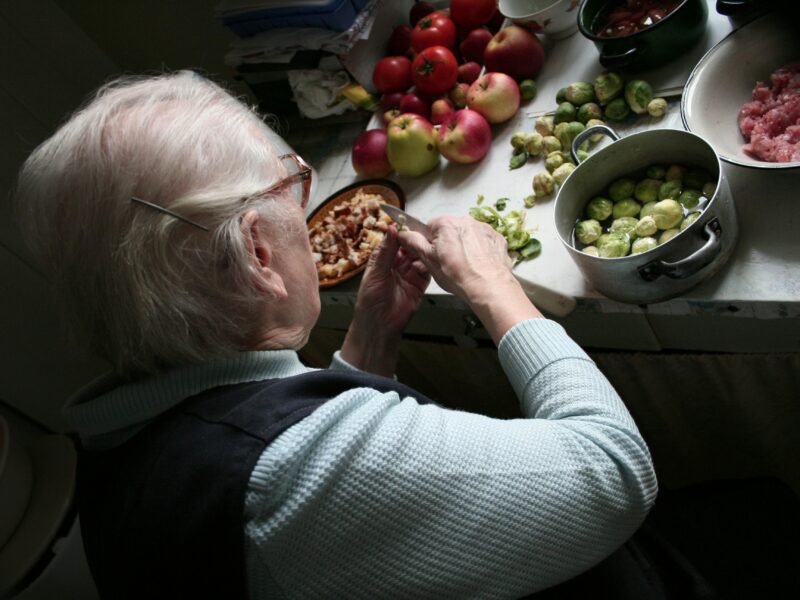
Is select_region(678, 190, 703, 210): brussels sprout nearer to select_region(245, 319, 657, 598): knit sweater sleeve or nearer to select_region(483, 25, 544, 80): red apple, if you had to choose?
select_region(245, 319, 657, 598): knit sweater sleeve

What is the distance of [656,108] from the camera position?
1110 mm

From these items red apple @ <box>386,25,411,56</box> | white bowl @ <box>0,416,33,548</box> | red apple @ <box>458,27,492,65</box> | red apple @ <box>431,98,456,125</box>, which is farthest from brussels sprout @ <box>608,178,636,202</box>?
white bowl @ <box>0,416,33,548</box>

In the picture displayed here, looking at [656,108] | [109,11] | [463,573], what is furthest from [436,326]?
[109,11]

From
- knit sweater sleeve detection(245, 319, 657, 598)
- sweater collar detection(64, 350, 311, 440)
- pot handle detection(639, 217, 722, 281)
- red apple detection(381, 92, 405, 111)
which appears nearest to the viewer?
knit sweater sleeve detection(245, 319, 657, 598)

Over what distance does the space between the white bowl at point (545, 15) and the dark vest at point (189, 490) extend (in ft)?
3.43

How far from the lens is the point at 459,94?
1457 mm

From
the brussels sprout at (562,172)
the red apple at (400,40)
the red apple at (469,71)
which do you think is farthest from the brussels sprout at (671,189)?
the red apple at (400,40)

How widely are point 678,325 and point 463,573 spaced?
579 mm

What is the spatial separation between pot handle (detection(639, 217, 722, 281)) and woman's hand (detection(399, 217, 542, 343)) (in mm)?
167

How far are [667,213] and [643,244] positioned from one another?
0.19ft

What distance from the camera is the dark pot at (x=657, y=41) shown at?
1.08 meters

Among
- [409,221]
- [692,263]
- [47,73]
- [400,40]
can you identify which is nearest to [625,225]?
[692,263]

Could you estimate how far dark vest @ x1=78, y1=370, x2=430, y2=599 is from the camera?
0.58 m

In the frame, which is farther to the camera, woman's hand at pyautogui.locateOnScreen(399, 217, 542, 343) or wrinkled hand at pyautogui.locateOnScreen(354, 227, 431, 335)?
wrinkled hand at pyautogui.locateOnScreen(354, 227, 431, 335)
